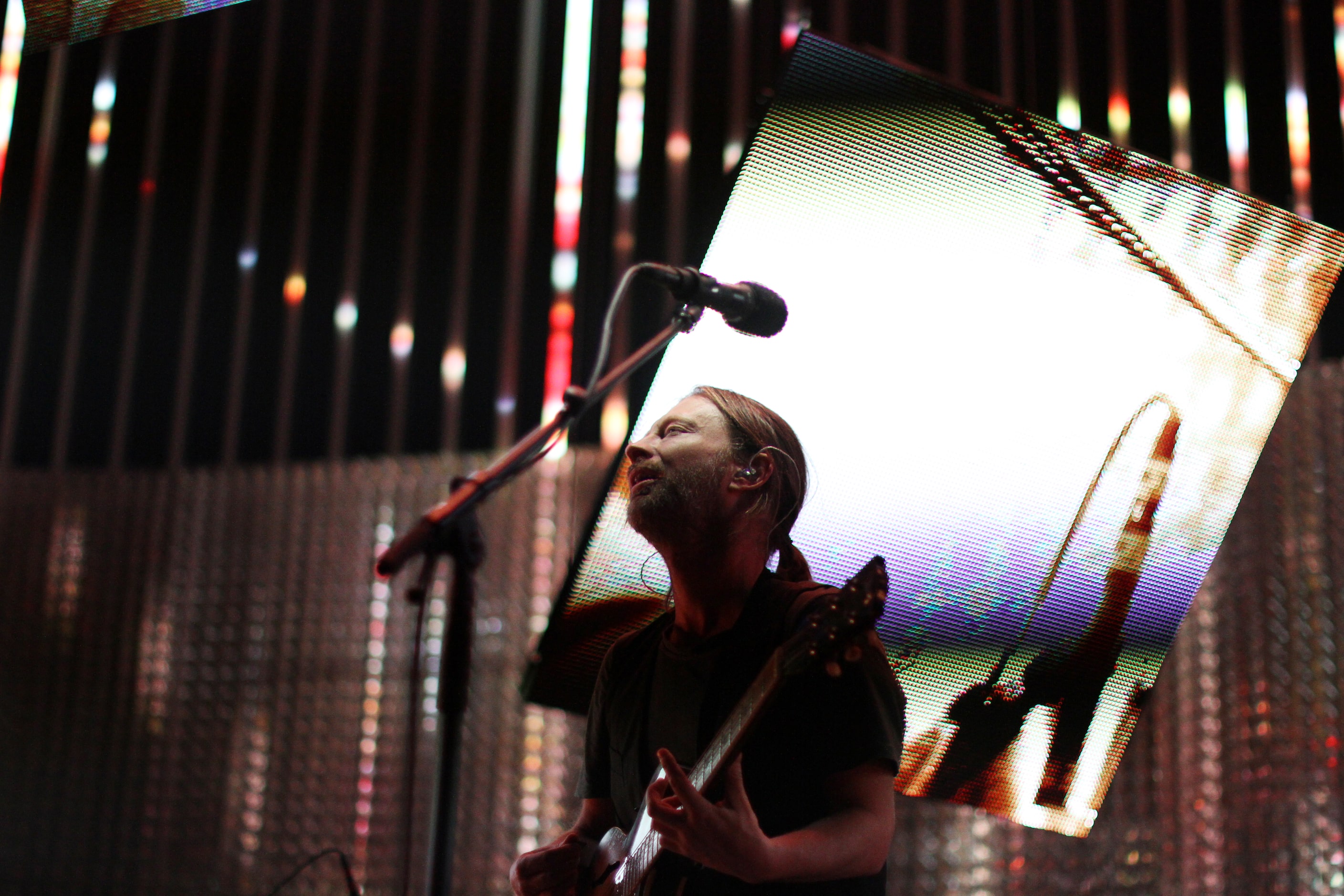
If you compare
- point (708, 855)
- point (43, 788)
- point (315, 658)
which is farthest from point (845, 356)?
point (43, 788)

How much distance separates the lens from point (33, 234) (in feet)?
16.4

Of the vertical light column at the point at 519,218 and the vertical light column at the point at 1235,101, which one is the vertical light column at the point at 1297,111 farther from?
the vertical light column at the point at 519,218

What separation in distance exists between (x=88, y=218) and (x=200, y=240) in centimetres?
50

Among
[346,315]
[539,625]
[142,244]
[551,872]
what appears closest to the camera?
[551,872]

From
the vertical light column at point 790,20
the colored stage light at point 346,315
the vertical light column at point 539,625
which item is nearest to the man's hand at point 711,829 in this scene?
the vertical light column at point 539,625

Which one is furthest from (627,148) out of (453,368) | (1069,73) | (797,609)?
(797,609)

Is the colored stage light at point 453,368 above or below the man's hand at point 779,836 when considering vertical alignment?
above

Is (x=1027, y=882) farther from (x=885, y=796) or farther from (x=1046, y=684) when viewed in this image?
(x=885, y=796)

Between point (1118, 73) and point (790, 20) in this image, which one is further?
point (790, 20)

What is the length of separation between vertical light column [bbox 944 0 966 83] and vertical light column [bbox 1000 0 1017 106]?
0.12 metres

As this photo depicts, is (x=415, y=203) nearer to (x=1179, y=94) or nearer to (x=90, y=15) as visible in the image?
(x=1179, y=94)

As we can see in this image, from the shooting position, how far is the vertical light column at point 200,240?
15.8 ft

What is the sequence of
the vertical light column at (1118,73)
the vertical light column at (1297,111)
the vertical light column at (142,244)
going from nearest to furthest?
1. the vertical light column at (1297,111)
2. the vertical light column at (1118,73)
3. the vertical light column at (142,244)

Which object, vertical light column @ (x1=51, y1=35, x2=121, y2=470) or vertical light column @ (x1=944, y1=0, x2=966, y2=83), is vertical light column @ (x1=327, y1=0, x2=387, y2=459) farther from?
vertical light column @ (x1=944, y1=0, x2=966, y2=83)
